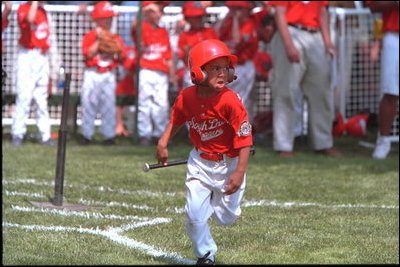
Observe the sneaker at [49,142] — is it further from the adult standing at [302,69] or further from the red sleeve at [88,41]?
the adult standing at [302,69]

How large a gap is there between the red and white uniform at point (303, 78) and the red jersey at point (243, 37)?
1032 mm

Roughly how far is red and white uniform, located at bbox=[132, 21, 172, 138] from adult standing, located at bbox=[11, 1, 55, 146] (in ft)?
4.23

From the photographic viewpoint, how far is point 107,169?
12062mm

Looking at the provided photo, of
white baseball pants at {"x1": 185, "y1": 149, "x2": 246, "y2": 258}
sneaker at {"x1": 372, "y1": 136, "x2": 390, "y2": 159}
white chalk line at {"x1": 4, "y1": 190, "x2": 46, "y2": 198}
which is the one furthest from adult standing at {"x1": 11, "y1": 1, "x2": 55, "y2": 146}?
white baseball pants at {"x1": 185, "y1": 149, "x2": 246, "y2": 258}

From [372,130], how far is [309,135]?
2.78 metres

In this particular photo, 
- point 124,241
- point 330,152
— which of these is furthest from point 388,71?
point 124,241

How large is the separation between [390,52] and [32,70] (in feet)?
15.3

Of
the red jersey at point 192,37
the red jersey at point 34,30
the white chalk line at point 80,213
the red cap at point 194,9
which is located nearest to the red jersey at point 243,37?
the red jersey at point 192,37

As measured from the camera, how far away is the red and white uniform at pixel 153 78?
1502cm

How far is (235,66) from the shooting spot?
14.6 meters

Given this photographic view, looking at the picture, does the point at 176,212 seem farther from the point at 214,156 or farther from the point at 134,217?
the point at 214,156

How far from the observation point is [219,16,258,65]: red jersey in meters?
14.7

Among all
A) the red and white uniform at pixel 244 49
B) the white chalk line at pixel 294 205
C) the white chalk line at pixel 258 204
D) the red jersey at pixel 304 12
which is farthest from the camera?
the red and white uniform at pixel 244 49

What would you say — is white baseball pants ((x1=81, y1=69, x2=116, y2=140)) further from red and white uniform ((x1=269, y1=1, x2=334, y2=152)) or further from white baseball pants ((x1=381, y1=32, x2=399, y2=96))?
white baseball pants ((x1=381, y1=32, x2=399, y2=96))
